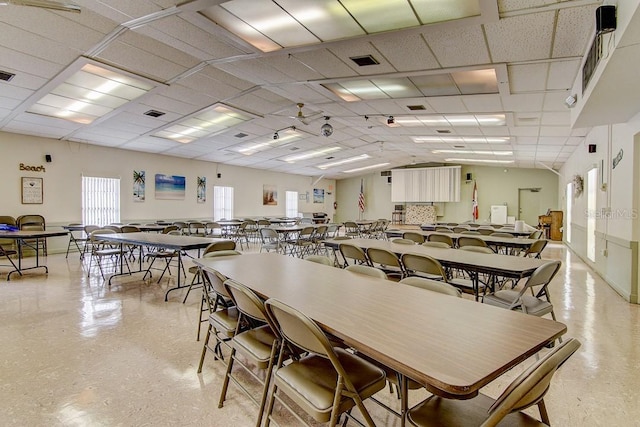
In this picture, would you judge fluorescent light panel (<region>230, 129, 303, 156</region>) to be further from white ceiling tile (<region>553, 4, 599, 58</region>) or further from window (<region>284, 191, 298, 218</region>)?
white ceiling tile (<region>553, 4, 599, 58</region>)

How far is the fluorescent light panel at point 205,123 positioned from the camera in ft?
22.5

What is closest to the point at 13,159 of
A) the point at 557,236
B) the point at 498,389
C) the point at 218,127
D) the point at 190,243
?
the point at 218,127

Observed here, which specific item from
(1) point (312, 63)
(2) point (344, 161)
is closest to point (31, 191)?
(1) point (312, 63)

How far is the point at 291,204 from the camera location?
1568 centimetres

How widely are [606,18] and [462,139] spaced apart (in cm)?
668

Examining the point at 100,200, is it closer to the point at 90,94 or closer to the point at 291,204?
the point at 90,94

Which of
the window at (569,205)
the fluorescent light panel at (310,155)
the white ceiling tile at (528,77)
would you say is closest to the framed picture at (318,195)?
the fluorescent light panel at (310,155)

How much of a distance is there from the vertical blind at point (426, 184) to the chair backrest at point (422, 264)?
1279cm

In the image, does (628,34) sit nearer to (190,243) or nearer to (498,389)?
(498,389)

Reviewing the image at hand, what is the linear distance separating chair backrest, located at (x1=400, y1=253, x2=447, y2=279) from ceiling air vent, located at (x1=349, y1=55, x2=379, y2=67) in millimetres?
2494

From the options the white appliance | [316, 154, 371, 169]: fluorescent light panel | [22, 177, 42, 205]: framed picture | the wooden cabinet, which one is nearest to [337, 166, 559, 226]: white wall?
the white appliance

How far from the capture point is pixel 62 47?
402 cm

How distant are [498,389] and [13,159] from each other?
10131 millimetres

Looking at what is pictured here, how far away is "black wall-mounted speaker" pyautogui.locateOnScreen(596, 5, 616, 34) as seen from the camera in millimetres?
2316
